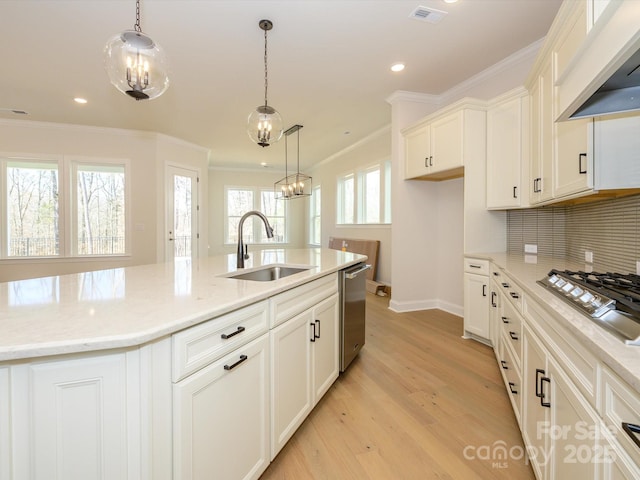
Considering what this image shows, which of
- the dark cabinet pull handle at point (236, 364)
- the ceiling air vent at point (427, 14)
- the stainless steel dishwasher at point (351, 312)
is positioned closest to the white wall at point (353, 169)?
the ceiling air vent at point (427, 14)

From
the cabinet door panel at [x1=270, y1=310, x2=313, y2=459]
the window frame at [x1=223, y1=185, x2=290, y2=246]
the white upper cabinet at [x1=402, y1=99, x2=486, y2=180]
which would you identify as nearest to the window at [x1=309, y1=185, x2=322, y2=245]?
the window frame at [x1=223, y1=185, x2=290, y2=246]

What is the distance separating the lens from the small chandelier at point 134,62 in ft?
5.25

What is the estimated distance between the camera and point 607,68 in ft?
2.85

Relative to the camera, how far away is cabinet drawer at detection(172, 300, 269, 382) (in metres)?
0.99

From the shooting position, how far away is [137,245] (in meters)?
5.57

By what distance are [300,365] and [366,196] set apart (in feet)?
16.1

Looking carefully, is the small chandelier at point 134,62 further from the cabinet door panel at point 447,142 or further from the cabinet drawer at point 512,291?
the cabinet door panel at point 447,142

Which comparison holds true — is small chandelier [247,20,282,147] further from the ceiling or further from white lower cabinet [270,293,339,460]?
white lower cabinet [270,293,339,460]

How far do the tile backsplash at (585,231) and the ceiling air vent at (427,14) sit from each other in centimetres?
187

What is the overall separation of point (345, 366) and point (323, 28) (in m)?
2.80

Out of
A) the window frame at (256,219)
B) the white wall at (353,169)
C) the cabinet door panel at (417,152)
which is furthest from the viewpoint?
the window frame at (256,219)

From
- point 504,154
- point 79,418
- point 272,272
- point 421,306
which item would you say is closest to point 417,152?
point 504,154

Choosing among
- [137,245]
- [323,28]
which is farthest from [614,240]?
[137,245]

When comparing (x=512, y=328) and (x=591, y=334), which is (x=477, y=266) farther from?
(x=591, y=334)
